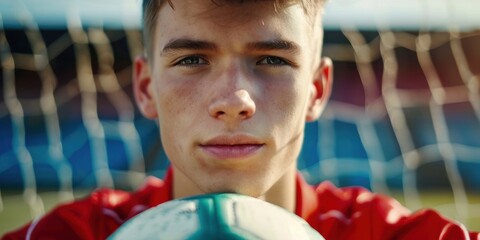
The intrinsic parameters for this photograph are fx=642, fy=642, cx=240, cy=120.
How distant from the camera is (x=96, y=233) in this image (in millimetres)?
1741

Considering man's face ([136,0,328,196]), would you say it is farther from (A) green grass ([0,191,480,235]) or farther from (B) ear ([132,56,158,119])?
(A) green grass ([0,191,480,235])

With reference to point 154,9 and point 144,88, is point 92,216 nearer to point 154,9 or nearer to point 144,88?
point 144,88

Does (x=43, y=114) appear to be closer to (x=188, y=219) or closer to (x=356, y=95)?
(x=356, y=95)

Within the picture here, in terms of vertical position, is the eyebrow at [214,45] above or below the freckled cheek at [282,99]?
above

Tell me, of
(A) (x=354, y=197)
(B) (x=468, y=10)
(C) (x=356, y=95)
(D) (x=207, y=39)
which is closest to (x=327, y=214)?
(A) (x=354, y=197)

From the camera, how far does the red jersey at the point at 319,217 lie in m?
1.65

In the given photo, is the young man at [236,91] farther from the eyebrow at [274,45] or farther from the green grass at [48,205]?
the green grass at [48,205]

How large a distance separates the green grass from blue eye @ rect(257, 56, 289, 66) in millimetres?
2549

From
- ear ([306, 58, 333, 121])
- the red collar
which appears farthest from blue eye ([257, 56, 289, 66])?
the red collar

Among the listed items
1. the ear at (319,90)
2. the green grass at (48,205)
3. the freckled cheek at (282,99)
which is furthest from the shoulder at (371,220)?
the green grass at (48,205)

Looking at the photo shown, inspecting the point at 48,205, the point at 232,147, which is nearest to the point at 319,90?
the point at 232,147

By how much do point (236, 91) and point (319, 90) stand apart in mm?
518

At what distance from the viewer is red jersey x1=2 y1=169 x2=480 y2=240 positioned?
1654mm

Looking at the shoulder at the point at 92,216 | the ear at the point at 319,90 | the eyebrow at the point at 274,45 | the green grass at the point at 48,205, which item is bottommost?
the green grass at the point at 48,205
